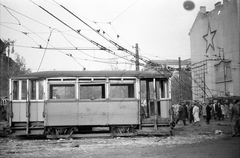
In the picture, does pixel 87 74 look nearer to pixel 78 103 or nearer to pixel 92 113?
pixel 78 103

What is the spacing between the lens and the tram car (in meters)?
11.9

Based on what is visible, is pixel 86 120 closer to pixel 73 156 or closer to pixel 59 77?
pixel 59 77

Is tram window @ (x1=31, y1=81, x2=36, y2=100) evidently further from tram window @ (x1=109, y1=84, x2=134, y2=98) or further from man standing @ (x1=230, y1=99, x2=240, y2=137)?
man standing @ (x1=230, y1=99, x2=240, y2=137)

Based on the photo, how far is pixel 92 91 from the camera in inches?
499

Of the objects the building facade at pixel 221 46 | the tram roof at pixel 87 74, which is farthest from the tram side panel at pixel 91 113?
the building facade at pixel 221 46

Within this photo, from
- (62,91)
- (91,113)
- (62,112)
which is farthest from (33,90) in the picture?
(91,113)

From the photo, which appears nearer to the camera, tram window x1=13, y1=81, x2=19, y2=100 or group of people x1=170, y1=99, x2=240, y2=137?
group of people x1=170, y1=99, x2=240, y2=137

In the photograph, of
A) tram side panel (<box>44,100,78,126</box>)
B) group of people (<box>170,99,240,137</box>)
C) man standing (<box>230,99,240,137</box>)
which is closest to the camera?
man standing (<box>230,99,240,137</box>)

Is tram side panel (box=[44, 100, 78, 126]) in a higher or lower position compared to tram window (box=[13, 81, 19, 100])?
lower

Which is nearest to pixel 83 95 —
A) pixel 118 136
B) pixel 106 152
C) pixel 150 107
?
pixel 118 136

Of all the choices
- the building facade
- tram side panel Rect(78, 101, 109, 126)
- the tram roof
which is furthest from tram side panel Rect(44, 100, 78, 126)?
the building facade

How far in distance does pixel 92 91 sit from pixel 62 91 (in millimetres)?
1420

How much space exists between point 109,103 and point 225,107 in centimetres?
1342

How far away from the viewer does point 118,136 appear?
39.8ft
